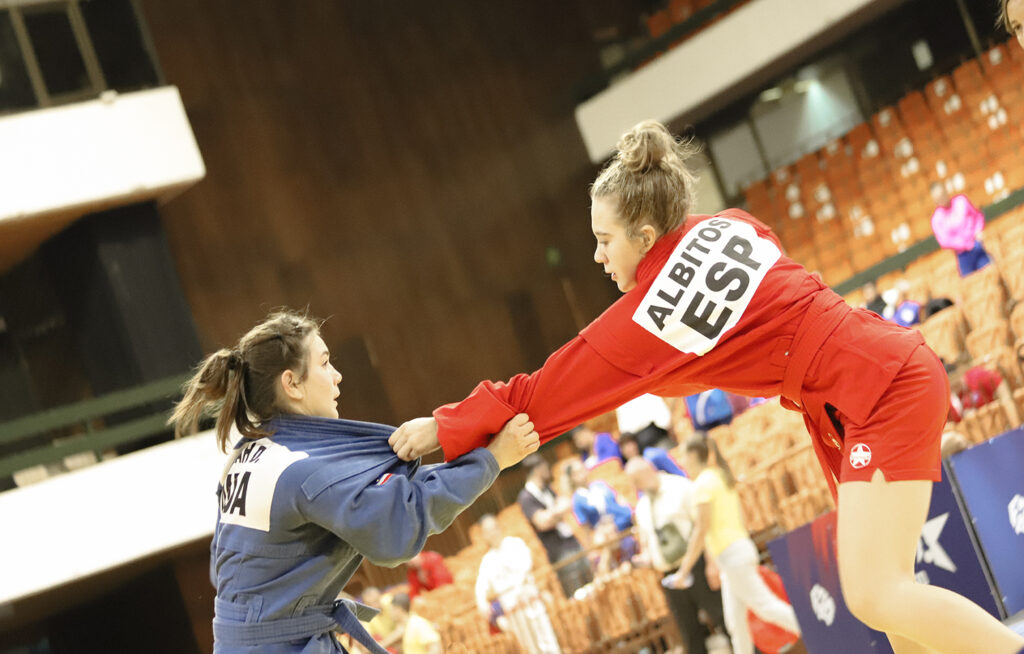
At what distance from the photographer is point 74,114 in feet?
32.6

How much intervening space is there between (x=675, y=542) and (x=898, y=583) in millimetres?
4064

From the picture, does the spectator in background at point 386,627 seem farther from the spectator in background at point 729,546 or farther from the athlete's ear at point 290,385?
the athlete's ear at point 290,385

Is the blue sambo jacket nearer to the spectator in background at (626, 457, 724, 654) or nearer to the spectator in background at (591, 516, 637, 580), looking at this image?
the spectator in background at (626, 457, 724, 654)

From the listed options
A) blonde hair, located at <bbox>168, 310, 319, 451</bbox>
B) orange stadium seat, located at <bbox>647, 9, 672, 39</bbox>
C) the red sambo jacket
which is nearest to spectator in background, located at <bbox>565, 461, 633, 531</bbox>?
the red sambo jacket

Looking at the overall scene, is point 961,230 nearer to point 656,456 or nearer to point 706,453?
point 656,456

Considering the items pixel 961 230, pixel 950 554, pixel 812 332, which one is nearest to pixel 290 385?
pixel 812 332

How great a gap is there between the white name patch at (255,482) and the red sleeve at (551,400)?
0.49 metres

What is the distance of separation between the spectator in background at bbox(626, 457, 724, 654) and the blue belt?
12.7 feet

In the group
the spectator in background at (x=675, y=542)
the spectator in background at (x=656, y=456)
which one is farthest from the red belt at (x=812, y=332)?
the spectator in background at (x=656, y=456)

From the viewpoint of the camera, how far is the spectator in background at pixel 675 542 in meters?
6.74

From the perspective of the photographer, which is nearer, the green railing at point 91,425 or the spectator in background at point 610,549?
the spectator in background at point 610,549

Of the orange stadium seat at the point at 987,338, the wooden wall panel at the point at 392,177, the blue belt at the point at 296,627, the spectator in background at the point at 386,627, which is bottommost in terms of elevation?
the spectator in background at the point at 386,627

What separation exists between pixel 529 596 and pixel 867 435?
513 cm

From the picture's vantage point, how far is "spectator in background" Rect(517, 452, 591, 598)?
812 cm
